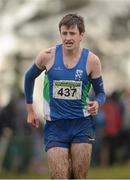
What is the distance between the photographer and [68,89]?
12.3 meters

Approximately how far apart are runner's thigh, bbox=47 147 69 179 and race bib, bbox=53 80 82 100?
0.66 meters

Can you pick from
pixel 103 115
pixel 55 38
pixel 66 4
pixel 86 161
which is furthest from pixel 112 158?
pixel 66 4

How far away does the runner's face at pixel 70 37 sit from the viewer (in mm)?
12164

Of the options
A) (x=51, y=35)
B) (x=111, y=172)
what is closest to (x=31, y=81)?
(x=111, y=172)

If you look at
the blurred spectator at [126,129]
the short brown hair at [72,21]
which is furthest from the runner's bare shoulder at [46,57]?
the blurred spectator at [126,129]

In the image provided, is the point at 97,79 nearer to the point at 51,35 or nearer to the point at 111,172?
the point at 111,172

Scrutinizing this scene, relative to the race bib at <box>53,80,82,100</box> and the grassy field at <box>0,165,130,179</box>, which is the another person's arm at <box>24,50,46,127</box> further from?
the grassy field at <box>0,165,130,179</box>

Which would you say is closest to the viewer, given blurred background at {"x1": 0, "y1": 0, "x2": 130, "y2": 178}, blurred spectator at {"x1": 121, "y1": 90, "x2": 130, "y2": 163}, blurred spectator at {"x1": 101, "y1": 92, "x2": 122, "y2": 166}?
blurred spectator at {"x1": 101, "y1": 92, "x2": 122, "y2": 166}

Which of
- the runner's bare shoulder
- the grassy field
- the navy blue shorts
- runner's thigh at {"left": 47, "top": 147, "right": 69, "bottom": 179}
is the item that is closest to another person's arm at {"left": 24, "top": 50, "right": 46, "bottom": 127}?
the runner's bare shoulder

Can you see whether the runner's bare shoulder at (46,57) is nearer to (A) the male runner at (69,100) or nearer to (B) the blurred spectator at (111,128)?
(A) the male runner at (69,100)

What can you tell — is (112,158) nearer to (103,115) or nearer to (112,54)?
(103,115)

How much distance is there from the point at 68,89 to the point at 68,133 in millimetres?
553

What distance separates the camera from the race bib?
12305mm

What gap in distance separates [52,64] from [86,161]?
126 cm
